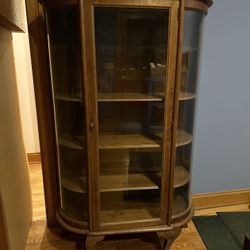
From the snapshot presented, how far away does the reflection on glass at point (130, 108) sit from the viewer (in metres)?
1.36

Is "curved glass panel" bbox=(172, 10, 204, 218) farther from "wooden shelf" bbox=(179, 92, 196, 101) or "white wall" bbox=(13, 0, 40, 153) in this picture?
"white wall" bbox=(13, 0, 40, 153)

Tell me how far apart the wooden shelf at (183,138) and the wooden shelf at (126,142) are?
0.45ft

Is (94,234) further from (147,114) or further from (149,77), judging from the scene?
(149,77)

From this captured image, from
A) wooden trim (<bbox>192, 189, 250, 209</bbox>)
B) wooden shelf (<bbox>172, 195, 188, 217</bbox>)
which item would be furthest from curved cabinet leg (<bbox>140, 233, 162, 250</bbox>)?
wooden trim (<bbox>192, 189, 250, 209</bbox>)

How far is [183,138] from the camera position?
1.57 metres

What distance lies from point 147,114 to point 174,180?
46cm

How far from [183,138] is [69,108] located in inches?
28.9

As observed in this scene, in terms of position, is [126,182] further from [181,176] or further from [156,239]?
[156,239]

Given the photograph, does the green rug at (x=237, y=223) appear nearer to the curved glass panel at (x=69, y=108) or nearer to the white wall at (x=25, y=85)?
the curved glass panel at (x=69, y=108)

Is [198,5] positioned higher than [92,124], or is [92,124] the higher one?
[198,5]

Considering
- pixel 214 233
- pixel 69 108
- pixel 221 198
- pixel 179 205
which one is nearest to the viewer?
pixel 69 108

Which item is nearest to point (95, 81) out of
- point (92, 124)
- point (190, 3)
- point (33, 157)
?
point (92, 124)

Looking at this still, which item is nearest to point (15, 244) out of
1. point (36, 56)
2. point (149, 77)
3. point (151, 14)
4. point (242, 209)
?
point (36, 56)

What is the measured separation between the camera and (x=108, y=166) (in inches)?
63.9
